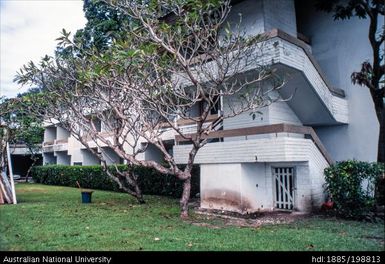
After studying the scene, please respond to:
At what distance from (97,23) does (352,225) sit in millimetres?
22607

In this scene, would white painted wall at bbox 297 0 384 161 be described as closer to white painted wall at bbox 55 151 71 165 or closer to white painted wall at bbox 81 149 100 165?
white painted wall at bbox 81 149 100 165

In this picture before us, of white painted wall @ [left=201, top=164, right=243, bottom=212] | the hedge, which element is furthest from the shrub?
the hedge

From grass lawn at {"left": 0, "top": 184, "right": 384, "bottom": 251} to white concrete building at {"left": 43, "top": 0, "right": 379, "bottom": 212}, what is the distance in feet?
5.57

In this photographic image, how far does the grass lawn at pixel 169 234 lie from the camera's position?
6797mm

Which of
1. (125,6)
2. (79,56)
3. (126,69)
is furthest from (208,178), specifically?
(79,56)

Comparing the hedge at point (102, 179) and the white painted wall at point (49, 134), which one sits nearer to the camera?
the hedge at point (102, 179)

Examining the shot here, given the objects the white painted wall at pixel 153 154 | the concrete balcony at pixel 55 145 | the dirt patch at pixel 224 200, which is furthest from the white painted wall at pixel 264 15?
the concrete balcony at pixel 55 145

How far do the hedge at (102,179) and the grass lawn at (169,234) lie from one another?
259 inches

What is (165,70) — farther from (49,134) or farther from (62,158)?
(49,134)

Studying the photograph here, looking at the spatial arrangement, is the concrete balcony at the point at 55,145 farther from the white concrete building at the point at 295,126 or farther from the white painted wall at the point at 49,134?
the white concrete building at the point at 295,126

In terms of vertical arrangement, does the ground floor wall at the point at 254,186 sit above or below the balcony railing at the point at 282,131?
below

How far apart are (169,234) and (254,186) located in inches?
188

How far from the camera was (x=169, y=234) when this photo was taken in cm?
793
